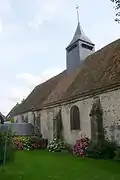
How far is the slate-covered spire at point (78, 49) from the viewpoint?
1046 inches

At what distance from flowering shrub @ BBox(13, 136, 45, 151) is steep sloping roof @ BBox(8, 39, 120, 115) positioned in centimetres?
339

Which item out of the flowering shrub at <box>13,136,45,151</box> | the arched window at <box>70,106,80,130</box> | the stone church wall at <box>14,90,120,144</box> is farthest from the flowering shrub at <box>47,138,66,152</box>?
the flowering shrub at <box>13,136,45,151</box>

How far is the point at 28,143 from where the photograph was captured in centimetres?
2373

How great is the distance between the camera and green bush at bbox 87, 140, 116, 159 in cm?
1550

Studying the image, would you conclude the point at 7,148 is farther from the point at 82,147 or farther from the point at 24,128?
the point at 24,128

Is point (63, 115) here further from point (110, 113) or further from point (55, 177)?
point (55, 177)

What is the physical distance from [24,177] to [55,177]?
3.53 feet

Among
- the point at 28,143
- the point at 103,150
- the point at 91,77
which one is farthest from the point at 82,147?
the point at 28,143

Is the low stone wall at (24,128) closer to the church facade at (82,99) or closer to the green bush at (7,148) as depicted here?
the church facade at (82,99)

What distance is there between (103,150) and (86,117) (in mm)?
3838

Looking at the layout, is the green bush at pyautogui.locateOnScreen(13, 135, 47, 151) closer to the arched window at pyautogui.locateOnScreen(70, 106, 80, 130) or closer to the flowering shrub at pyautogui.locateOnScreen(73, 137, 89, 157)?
the arched window at pyautogui.locateOnScreen(70, 106, 80, 130)

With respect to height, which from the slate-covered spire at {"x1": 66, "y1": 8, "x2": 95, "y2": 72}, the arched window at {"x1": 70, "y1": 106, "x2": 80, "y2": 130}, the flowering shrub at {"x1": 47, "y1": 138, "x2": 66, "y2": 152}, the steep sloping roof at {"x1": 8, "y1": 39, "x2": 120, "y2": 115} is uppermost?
the slate-covered spire at {"x1": 66, "y1": 8, "x2": 95, "y2": 72}

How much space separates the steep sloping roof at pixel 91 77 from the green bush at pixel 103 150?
361 cm

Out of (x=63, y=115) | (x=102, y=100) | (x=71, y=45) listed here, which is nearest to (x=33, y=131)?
(x=63, y=115)
